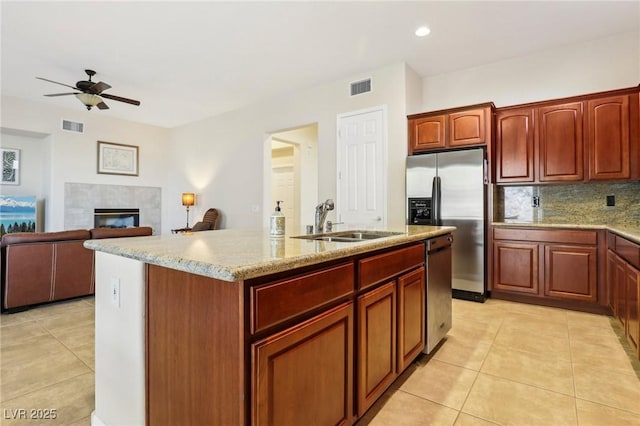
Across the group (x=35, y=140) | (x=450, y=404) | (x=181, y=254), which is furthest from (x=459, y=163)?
(x=35, y=140)

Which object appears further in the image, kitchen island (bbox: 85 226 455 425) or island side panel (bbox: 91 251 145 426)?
island side panel (bbox: 91 251 145 426)

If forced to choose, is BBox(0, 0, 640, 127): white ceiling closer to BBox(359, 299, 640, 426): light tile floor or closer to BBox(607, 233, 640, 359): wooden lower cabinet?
BBox(607, 233, 640, 359): wooden lower cabinet

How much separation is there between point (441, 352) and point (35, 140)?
7.70m

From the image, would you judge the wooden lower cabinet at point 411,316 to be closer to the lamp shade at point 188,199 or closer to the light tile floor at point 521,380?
the light tile floor at point 521,380

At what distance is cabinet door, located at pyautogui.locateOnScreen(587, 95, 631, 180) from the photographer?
326 cm

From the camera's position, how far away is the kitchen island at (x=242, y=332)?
3.43 feet

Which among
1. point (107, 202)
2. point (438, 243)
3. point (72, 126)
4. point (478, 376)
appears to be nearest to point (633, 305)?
point (478, 376)

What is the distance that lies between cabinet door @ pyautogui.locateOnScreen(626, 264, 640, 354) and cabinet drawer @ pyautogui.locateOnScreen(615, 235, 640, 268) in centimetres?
5

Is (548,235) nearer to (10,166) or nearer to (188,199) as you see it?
(188,199)

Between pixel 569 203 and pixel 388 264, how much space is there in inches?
128

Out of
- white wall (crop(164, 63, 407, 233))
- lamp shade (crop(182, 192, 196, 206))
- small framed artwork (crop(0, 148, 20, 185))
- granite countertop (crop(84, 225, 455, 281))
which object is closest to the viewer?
granite countertop (crop(84, 225, 455, 281))

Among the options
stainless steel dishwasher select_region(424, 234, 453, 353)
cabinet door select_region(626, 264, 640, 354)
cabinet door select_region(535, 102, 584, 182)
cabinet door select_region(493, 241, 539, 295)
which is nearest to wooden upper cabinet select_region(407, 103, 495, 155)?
cabinet door select_region(535, 102, 584, 182)

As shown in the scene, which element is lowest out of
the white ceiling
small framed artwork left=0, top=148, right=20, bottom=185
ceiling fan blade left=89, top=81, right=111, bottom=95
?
small framed artwork left=0, top=148, right=20, bottom=185

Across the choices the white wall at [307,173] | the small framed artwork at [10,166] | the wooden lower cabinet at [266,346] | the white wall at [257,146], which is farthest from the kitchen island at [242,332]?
the small framed artwork at [10,166]
